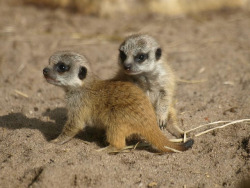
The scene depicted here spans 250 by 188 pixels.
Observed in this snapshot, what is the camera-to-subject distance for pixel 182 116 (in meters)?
4.34

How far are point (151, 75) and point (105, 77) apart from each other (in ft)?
5.14

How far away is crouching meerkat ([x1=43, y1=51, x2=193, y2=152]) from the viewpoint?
3.42 m

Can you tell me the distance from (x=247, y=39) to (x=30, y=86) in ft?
13.4

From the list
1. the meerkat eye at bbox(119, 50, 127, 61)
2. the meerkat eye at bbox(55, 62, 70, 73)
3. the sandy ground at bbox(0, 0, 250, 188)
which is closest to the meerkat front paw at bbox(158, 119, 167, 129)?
the sandy ground at bbox(0, 0, 250, 188)

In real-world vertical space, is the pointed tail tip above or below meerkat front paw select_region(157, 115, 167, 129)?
above

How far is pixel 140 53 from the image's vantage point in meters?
4.13

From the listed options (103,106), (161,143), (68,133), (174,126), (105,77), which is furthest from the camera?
(105,77)

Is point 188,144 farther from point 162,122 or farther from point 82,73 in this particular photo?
point 82,73

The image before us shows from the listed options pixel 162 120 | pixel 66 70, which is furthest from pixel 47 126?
pixel 162 120

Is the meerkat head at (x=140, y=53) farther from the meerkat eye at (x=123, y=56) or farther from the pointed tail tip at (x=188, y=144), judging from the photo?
the pointed tail tip at (x=188, y=144)

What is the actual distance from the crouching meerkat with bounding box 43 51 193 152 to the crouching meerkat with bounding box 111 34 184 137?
0.44 meters

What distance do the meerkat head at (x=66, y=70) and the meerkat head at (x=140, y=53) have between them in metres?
0.52

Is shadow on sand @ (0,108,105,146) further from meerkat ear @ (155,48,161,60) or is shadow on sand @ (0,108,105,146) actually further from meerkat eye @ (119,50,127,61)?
meerkat ear @ (155,48,161,60)

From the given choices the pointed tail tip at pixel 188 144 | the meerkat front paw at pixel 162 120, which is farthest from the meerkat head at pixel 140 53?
the pointed tail tip at pixel 188 144
